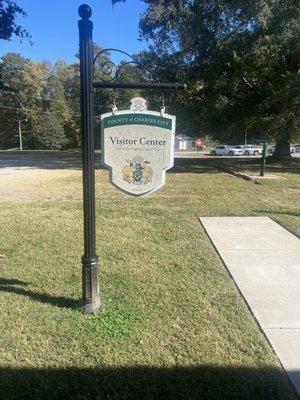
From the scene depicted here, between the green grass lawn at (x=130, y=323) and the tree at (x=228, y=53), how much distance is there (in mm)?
12329

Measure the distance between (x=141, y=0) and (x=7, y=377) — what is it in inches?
797

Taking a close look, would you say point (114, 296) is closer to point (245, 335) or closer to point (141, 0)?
point (245, 335)

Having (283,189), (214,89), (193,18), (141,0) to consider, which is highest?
(141,0)

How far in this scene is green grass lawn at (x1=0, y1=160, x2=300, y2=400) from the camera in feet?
9.51

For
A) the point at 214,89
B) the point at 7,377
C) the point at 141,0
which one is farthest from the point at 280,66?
the point at 7,377

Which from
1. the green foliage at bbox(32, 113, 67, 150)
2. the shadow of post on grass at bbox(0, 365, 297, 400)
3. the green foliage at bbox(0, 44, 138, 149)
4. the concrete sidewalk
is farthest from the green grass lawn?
the green foliage at bbox(0, 44, 138, 149)

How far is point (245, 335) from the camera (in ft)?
11.7

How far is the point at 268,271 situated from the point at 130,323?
1.99 metres

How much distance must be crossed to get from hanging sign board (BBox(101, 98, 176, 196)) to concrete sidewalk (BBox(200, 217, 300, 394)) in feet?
5.15

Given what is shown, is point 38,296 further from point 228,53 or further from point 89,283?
point 228,53

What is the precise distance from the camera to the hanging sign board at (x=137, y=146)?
3.79 meters

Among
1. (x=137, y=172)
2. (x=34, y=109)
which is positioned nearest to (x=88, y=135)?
(x=137, y=172)

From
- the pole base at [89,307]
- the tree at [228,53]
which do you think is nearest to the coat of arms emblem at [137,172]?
the pole base at [89,307]

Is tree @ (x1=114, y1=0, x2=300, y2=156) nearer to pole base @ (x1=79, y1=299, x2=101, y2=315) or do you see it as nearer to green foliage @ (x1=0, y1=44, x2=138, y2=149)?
pole base @ (x1=79, y1=299, x2=101, y2=315)
